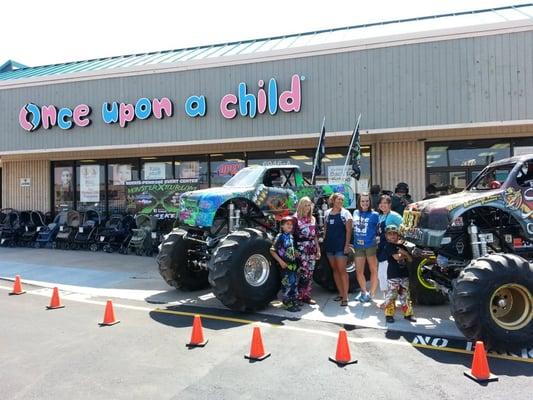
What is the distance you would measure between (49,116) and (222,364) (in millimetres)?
12417

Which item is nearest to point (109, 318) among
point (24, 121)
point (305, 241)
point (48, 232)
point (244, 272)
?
point (244, 272)

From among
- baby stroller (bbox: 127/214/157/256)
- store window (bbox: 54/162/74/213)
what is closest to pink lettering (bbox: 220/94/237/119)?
baby stroller (bbox: 127/214/157/256)

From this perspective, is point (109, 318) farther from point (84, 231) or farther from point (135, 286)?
point (84, 231)

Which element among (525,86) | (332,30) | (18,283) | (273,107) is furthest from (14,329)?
(332,30)

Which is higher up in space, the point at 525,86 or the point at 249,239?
the point at 525,86

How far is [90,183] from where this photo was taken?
53.7ft

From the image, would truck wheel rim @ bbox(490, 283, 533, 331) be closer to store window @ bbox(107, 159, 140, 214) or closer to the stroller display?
the stroller display

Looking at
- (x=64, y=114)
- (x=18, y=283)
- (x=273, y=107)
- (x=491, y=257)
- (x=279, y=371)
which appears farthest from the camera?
(x=64, y=114)

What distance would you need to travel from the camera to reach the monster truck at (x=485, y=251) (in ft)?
16.5

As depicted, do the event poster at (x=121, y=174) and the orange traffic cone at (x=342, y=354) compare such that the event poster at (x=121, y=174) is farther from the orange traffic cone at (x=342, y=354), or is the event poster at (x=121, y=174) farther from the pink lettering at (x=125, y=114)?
the orange traffic cone at (x=342, y=354)

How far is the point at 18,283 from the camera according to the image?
873cm

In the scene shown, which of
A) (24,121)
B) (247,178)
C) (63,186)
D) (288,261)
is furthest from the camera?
(63,186)

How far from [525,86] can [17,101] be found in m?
14.8

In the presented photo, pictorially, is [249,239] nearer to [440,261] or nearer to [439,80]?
[440,261]
